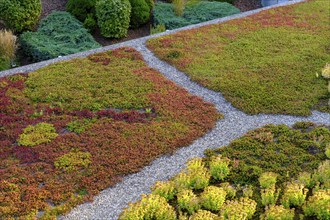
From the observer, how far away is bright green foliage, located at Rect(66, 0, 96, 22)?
15898 mm

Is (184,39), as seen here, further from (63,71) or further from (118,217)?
(118,217)

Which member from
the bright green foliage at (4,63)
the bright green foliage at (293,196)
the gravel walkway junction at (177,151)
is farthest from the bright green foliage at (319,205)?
the bright green foliage at (4,63)

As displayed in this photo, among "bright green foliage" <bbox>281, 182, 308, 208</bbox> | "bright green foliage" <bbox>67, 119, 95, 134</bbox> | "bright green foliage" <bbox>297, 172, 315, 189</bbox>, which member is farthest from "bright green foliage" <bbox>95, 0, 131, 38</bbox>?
Answer: "bright green foliage" <bbox>281, 182, 308, 208</bbox>

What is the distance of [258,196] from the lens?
8.15 meters

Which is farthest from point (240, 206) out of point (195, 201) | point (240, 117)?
point (240, 117)

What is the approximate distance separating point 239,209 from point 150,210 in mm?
1375

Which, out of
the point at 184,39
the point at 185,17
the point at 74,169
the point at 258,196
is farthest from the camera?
the point at 185,17

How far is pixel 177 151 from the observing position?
30.7ft

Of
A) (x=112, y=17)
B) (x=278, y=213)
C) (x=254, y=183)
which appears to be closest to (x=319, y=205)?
(x=278, y=213)

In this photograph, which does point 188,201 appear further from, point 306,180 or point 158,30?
point 158,30

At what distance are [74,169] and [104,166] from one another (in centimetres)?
54

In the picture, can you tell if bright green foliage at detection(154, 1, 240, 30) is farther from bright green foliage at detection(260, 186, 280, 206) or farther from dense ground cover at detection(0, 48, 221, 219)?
bright green foliage at detection(260, 186, 280, 206)

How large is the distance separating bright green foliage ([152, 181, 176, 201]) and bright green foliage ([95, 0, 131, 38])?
26.7 ft

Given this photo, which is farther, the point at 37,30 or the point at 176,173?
the point at 37,30
